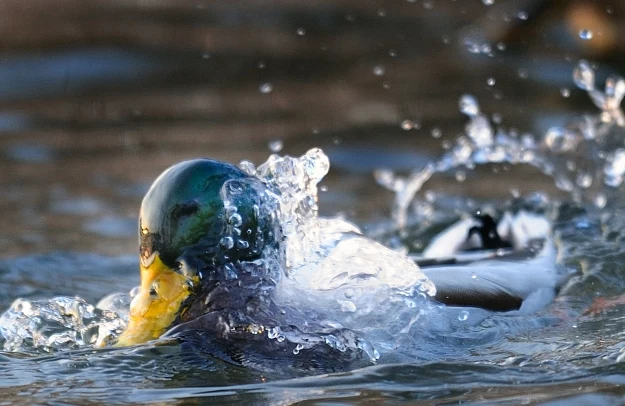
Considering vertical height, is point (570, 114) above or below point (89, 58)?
below

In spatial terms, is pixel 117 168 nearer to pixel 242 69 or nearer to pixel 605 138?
pixel 242 69

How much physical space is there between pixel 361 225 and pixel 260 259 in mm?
2341

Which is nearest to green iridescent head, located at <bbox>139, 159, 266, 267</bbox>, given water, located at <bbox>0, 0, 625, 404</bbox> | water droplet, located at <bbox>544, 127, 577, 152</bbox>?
water, located at <bbox>0, 0, 625, 404</bbox>

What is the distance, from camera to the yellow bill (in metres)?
2.83

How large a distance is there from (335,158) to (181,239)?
375 cm

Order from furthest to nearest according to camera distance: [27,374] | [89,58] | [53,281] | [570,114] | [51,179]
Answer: [89,58], [570,114], [51,179], [53,281], [27,374]

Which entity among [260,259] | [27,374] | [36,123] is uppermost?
[36,123]

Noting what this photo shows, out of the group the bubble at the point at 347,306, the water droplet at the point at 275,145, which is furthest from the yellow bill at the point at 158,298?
the water droplet at the point at 275,145

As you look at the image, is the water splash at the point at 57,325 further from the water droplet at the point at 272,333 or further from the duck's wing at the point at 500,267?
the duck's wing at the point at 500,267

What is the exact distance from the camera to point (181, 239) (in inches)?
112

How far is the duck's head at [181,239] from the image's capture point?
2836mm

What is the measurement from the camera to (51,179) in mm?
6207

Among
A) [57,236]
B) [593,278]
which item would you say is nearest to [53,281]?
[57,236]

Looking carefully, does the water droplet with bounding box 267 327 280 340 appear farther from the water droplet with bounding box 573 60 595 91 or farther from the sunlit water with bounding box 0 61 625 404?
the water droplet with bounding box 573 60 595 91
